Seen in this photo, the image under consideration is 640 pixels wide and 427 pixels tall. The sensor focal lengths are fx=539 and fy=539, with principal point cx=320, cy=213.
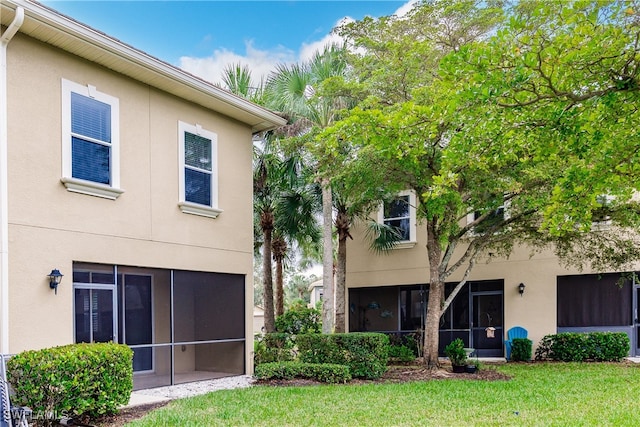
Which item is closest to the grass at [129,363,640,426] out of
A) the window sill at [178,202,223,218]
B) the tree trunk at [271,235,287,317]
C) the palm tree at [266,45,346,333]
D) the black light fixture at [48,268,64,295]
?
the black light fixture at [48,268,64,295]

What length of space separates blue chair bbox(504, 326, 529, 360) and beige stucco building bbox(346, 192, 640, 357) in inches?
6.9

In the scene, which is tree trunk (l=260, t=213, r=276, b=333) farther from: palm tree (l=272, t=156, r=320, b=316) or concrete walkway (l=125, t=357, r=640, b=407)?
concrete walkway (l=125, t=357, r=640, b=407)

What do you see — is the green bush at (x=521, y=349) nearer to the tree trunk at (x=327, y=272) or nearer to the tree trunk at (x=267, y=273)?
the tree trunk at (x=327, y=272)

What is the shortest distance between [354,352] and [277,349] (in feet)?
6.57

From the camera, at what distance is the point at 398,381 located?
11.1 m

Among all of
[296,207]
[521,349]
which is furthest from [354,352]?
[296,207]

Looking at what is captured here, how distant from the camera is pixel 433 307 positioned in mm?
12883

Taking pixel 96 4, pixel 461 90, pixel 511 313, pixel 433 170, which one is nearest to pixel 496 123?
pixel 461 90

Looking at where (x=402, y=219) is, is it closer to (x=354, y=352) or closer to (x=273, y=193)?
(x=273, y=193)

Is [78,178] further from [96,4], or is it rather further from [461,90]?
[461,90]

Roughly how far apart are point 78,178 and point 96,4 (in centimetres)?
370

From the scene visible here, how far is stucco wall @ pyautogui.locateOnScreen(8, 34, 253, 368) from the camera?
8.08 m

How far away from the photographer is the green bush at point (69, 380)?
6.60 m

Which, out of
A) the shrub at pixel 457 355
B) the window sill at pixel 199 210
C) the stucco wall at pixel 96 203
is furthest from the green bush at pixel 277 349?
the shrub at pixel 457 355
